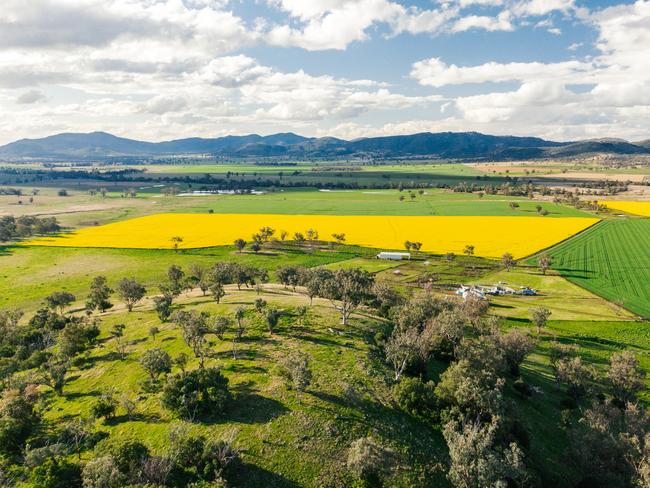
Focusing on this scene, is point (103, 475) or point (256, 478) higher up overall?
point (103, 475)

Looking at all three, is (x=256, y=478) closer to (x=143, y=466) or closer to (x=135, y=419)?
(x=143, y=466)

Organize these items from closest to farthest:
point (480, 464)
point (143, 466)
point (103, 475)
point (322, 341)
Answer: point (103, 475)
point (480, 464)
point (143, 466)
point (322, 341)

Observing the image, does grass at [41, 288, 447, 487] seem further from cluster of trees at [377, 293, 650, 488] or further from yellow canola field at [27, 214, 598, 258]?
yellow canola field at [27, 214, 598, 258]

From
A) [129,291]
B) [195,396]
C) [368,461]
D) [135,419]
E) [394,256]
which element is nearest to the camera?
[368,461]

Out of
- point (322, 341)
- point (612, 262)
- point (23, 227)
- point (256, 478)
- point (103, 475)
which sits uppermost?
point (23, 227)

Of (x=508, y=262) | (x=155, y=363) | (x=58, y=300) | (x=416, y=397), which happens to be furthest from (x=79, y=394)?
(x=508, y=262)

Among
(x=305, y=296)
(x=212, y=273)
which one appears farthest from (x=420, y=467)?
(x=212, y=273)
